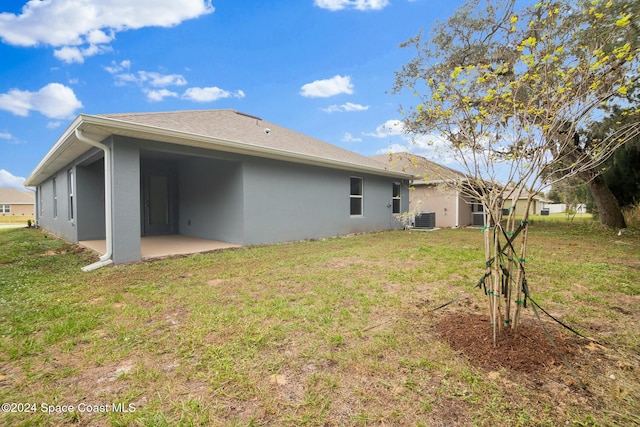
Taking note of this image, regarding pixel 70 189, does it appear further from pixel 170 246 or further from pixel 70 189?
pixel 170 246

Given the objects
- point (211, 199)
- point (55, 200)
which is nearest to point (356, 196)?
point (211, 199)

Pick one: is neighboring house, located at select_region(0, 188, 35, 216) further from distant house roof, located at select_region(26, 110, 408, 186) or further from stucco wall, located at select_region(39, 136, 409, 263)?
distant house roof, located at select_region(26, 110, 408, 186)

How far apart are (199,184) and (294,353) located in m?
8.14

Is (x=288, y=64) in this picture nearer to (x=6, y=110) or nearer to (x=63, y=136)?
(x=63, y=136)

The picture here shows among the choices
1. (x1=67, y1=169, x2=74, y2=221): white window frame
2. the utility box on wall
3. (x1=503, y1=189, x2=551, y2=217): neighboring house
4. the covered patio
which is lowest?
the covered patio

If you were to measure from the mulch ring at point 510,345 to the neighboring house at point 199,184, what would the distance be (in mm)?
5967

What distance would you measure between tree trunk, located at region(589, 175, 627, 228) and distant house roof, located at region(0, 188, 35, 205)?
192 feet

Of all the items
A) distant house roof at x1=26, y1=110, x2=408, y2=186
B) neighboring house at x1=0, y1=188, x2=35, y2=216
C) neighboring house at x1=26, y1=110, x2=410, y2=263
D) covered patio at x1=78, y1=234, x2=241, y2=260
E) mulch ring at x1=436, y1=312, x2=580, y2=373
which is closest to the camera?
mulch ring at x1=436, y1=312, x2=580, y2=373

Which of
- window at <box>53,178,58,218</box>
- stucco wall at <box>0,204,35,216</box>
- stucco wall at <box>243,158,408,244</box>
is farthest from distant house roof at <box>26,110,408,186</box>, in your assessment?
stucco wall at <box>0,204,35,216</box>

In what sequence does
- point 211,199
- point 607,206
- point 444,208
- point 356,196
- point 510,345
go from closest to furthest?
1. point 510,345
2. point 211,199
3. point 356,196
4. point 607,206
5. point 444,208

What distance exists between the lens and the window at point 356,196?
11.2 metres

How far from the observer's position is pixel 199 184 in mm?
9367

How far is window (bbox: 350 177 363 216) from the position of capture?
36.6ft

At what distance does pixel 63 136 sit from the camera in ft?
21.3
